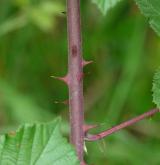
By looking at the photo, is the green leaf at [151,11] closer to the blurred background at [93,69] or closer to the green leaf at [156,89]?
the green leaf at [156,89]

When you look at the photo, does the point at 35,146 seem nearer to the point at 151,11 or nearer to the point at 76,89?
the point at 76,89

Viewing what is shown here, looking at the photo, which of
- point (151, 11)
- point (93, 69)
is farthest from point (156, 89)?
point (93, 69)

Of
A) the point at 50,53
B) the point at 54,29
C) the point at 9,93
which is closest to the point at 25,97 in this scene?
the point at 9,93

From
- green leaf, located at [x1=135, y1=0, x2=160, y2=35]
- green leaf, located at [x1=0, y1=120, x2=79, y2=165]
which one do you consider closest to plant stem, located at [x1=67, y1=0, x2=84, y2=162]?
green leaf, located at [x1=0, y1=120, x2=79, y2=165]

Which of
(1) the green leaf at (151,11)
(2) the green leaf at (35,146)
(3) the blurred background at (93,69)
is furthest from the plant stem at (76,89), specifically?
(3) the blurred background at (93,69)

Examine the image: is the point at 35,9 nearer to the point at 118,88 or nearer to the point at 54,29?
the point at 54,29

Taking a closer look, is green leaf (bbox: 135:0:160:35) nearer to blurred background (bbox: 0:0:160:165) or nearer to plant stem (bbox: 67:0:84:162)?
plant stem (bbox: 67:0:84:162)
